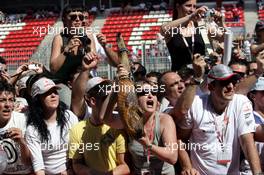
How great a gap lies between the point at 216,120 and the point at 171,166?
20.9 inches

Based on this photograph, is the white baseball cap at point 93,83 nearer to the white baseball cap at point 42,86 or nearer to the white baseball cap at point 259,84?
the white baseball cap at point 42,86

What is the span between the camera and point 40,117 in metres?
4.92

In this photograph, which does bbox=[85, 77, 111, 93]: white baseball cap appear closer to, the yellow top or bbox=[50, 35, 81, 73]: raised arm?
the yellow top

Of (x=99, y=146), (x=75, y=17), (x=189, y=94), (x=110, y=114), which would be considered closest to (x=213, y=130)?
(x=189, y=94)

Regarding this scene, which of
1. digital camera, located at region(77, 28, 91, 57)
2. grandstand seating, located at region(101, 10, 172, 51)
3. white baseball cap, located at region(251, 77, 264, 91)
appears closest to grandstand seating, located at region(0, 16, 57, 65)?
grandstand seating, located at region(101, 10, 172, 51)

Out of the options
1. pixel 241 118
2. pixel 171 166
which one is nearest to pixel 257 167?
pixel 241 118

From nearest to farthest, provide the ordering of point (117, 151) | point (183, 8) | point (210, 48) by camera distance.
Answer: point (117, 151) → point (183, 8) → point (210, 48)

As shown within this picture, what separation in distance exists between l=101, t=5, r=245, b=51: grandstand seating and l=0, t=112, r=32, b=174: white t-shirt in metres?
17.7

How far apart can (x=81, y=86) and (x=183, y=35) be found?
119cm

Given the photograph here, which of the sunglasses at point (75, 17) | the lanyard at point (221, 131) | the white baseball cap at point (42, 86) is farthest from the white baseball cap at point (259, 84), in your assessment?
the sunglasses at point (75, 17)

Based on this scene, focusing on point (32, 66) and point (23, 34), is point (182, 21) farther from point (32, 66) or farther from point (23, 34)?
point (23, 34)

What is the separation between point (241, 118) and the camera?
4.48 m

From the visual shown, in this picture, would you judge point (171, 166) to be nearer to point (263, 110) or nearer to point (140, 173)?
→ point (140, 173)

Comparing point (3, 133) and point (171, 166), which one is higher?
point (3, 133)
